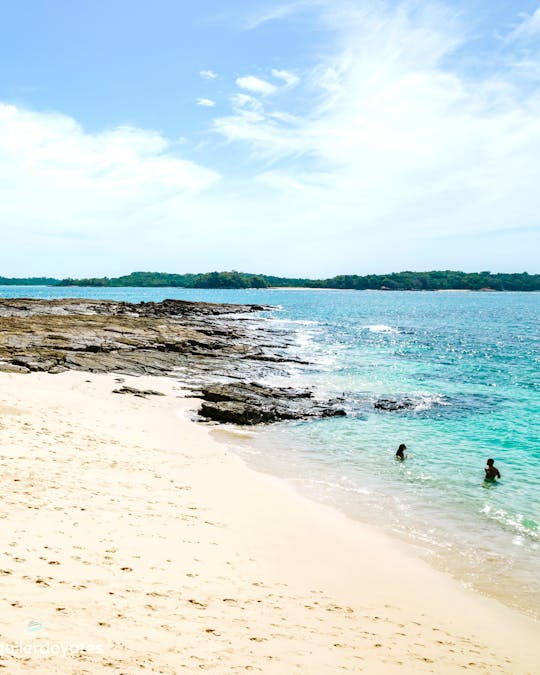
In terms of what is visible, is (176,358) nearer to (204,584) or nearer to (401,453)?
(401,453)

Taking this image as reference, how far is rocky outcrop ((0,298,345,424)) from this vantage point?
23969 millimetres

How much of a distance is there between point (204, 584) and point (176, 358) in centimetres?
2774

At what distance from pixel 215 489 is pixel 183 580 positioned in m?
5.59

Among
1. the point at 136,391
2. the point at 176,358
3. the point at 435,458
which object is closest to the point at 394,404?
the point at 435,458

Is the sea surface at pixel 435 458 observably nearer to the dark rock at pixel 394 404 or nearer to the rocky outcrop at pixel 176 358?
the dark rock at pixel 394 404

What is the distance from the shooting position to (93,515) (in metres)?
9.47

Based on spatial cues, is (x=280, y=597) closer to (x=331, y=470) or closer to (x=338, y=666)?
(x=338, y=666)

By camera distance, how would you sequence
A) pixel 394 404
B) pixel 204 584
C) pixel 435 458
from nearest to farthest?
pixel 204 584, pixel 435 458, pixel 394 404

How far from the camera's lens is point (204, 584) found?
7527 millimetres

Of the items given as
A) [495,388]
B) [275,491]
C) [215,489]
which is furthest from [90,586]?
[495,388]

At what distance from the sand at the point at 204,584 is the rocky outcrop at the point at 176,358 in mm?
9449

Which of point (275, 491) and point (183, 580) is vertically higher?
point (183, 580)

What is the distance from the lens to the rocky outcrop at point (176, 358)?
24.0 meters

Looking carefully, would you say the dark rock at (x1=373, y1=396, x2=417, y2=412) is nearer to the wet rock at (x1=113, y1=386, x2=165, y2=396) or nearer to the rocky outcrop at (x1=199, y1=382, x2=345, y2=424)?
the rocky outcrop at (x1=199, y1=382, x2=345, y2=424)
